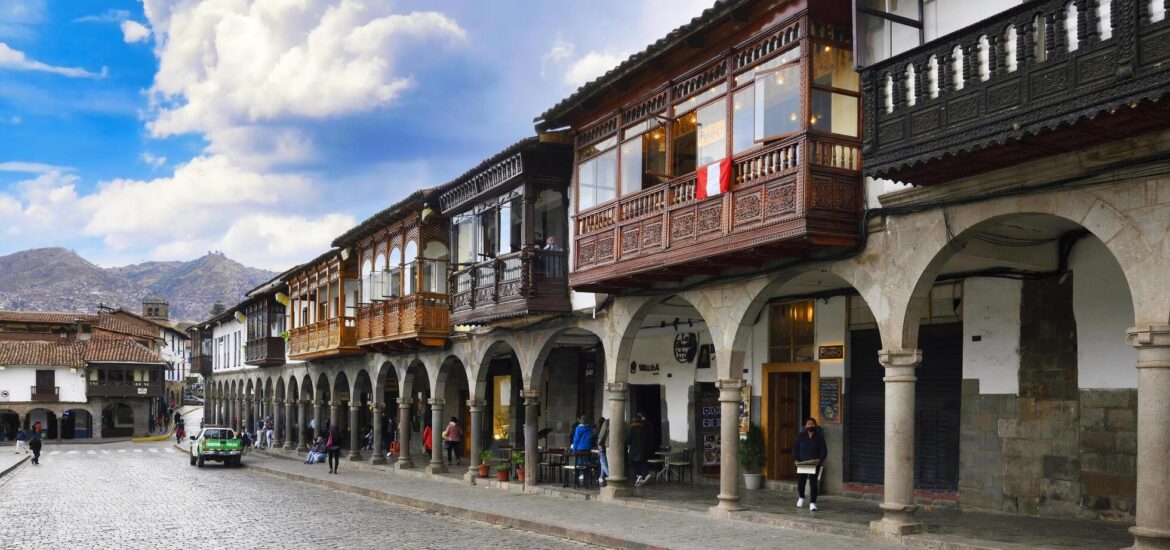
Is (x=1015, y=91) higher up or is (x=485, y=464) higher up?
(x=1015, y=91)

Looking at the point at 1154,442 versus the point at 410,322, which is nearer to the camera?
the point at 1154,442

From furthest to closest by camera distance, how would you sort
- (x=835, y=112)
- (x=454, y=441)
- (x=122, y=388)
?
1. (x=122, y=388)
2. (x=454, y=441)
3. (x=835, y=112)

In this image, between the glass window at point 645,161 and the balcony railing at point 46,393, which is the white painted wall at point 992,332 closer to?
the glass window at point 645,161

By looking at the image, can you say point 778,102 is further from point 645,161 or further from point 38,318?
point 38,318

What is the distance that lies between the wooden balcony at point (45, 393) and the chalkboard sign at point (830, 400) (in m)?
58.3

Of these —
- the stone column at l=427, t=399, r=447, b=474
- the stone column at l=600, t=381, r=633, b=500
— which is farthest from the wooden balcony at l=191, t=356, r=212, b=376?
the stone column at l=600, t=381, r=633, b=500

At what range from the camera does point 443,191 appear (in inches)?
942

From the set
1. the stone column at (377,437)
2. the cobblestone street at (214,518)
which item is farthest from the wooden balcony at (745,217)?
the stone column at (377,437)

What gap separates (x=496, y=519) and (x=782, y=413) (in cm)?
579

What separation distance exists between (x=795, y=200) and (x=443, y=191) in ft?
43.5

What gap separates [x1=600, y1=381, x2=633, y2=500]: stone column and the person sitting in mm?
17344

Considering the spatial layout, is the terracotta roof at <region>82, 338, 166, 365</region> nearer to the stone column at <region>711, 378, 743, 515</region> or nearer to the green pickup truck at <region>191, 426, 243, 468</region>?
the green pickup truck at <region>191, 426, 243, 468</region>

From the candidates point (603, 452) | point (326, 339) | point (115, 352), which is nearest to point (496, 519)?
point (603, 452)

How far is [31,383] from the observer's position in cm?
6125
